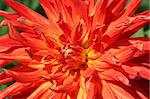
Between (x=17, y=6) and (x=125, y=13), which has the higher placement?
(x=17, y=6)

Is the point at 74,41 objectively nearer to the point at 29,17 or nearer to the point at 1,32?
the point at 29,17

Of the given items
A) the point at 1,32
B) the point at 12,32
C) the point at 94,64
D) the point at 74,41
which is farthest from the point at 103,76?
the point at 1,32

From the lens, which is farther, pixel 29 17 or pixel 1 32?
pixel 1 32

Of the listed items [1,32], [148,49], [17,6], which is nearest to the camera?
[148,49]

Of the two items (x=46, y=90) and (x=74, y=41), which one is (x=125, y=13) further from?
(x=46, y=90)

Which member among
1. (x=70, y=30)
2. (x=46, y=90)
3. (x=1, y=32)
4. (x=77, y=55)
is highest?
(x=1, y=32)

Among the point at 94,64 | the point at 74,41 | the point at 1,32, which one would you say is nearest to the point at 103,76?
the point at 94,64

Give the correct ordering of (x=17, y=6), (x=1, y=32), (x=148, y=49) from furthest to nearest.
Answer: (x=1, y=32), (x=17, y=6), (x=148, y=49)
